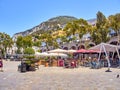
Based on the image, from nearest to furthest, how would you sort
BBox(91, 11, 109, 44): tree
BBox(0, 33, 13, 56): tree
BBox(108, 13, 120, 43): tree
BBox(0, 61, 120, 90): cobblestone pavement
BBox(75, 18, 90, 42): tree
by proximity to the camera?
BBox(0, 61, 120, 90): cobblestone pavement → BBox(108, 13, 120, 43): tree → BBox(91, 11, 109, 44): tree → BBox(75, 18, 90, 42): tree → BBox(0, 33, 13, 56): tree

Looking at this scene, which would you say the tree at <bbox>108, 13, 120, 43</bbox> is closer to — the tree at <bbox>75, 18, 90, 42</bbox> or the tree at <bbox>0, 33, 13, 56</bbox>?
the tree at <bbox>75, 18, 90, 42</bbox>

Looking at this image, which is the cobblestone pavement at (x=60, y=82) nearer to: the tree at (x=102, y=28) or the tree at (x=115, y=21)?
the tree at (x=115, y=21)

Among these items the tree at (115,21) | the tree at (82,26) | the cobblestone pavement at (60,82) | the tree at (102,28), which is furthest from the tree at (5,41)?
the cobblestone pavement at (60,82)

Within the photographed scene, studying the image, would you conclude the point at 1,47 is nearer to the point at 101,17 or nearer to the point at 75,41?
the point at 75,41

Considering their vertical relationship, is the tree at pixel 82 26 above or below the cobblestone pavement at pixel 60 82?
above

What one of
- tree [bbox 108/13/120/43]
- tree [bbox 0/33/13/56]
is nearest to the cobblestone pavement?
tree [bbox 108/13/120/43]

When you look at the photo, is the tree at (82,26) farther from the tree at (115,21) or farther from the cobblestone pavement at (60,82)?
the cobblestone pavement at (60,82)

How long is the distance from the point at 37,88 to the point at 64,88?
1.24 meters

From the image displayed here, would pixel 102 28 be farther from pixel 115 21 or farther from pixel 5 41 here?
pixel 5 41

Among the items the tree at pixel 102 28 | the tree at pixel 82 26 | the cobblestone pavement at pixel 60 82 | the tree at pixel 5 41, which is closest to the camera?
the cobblestone pavement at pixel 60 82

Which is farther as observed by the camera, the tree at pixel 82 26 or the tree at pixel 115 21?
the tree at pixel 82 26

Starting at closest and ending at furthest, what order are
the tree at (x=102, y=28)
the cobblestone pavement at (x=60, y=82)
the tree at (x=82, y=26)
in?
Answer: the cobblestone pavement at (x=60, y=82)
the tree at (x=102, y=28)
the tree at (x=82, y=26)

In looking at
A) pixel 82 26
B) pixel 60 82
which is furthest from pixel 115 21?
pixel 60 82

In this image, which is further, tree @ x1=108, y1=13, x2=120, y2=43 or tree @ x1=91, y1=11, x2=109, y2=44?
tree @ x1=91, y1=11, x2=109, y2=44
